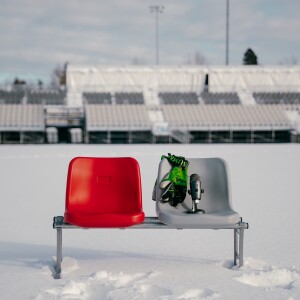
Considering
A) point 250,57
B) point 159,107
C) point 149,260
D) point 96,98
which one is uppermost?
point 250,57

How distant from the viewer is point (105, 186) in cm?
453

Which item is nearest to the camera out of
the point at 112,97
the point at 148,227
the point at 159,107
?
the point at 148,227

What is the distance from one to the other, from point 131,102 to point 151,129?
510cm

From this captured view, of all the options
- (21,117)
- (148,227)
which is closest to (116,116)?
(21,117)

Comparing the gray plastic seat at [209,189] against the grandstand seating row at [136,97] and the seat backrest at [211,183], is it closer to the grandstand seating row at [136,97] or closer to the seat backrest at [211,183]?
the seat backrest at [211,183]

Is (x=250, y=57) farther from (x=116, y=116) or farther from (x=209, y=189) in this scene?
(x=209, y=189)

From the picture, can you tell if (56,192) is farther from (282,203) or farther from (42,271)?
(42,271)

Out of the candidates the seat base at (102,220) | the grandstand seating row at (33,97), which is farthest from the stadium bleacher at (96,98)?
the seat base at (102,220)

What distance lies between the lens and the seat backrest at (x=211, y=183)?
4.46 meters

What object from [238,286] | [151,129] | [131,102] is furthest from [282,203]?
[131,102]

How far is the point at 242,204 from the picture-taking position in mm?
7848

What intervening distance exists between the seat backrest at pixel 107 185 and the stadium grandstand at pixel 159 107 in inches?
969

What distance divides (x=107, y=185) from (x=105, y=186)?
19mm

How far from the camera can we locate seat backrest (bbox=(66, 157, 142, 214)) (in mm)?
4426
